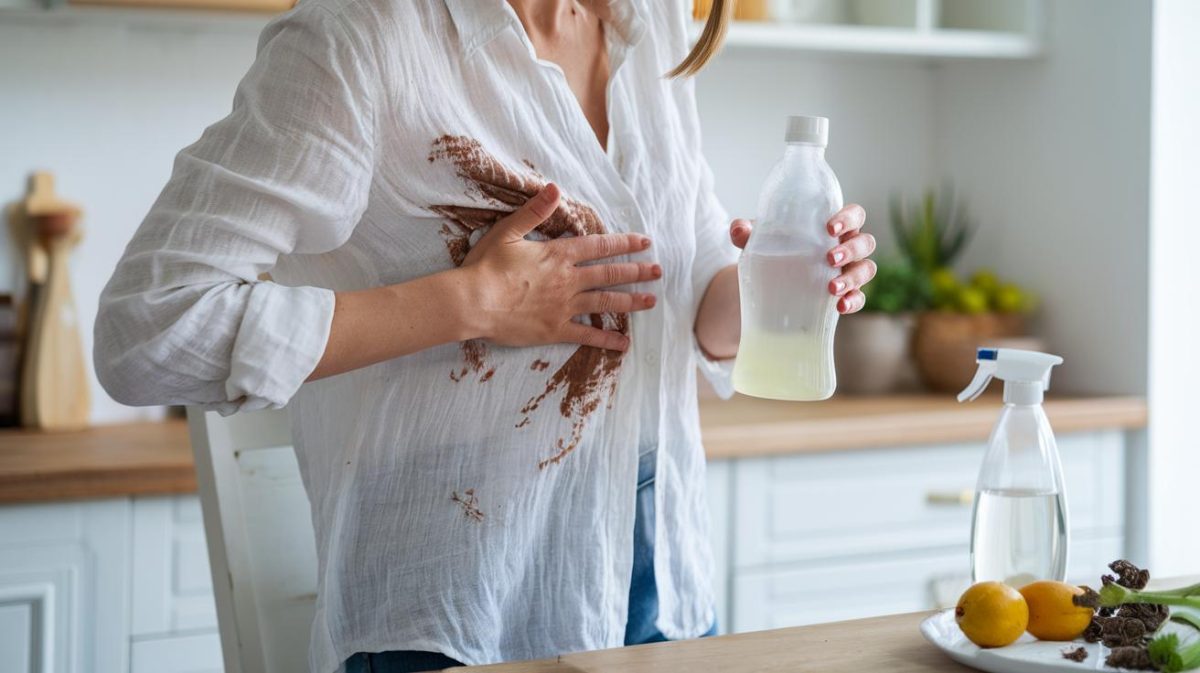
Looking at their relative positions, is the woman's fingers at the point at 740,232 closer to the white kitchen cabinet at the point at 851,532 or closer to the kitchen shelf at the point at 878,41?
the white kitchen cabinet at the point at 851,532

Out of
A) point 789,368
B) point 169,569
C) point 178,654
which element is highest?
point 789,368

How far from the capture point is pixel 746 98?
103 inches

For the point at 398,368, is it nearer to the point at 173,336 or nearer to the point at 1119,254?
the point at 173,336

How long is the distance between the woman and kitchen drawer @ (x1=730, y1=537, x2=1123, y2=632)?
2.67 feet

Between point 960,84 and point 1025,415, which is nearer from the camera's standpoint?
point 1025,415

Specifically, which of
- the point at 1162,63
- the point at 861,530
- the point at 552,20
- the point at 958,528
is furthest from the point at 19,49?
the point at 1162,63

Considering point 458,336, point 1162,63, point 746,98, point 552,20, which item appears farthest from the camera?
point 746,98

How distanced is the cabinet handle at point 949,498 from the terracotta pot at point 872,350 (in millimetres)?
386

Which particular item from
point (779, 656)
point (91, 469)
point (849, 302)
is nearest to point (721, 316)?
point (849, 302)

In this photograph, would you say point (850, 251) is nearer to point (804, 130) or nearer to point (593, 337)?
point (804, 130)

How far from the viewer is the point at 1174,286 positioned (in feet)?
7.72

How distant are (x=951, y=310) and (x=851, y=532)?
0.64 metres

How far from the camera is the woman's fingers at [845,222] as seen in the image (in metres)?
1.04

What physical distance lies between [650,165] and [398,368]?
12.7 inches
